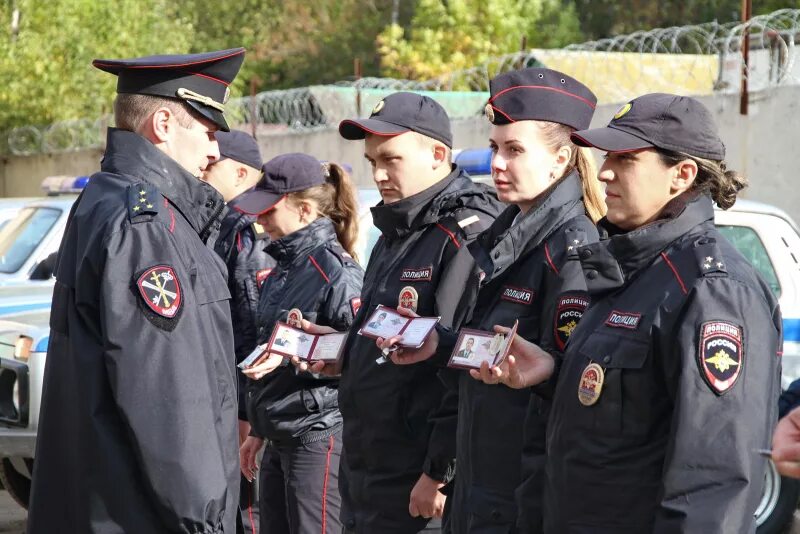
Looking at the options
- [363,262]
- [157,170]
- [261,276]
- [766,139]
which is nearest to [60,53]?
[766,139]

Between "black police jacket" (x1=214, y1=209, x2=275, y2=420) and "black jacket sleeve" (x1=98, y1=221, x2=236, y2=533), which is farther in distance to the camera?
"black police jacket" (x1=214, y1=209, x2=275, y2=420)

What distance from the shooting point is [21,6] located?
90.4 ft

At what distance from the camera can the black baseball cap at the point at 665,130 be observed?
10.1ft

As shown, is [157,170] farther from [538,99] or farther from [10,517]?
[10,517]

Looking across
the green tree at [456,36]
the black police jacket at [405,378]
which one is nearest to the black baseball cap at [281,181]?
the black police jacket at [405,378]

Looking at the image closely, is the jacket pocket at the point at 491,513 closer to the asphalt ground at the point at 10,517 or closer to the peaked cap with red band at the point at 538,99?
the peaked cap with red band at the point at 538,99

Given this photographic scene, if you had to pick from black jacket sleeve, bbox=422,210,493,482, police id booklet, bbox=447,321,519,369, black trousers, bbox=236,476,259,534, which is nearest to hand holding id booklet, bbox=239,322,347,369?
black jacket sleeve, bbox=422,210,493,482

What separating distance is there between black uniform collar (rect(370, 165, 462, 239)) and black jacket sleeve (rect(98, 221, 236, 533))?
1.21 metres

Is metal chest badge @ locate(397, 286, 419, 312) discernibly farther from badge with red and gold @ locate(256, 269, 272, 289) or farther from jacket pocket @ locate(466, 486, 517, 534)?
badge with red and gold @ locate(256, 269, 272, 289)

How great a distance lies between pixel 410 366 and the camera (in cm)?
406

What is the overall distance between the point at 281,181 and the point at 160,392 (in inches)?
97.0

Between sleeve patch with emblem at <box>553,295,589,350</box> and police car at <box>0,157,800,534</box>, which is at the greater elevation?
sleeve patch with emblem at <box>553,295,589,350</box>

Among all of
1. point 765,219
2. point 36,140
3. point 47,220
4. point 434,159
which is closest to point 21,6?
point 36,140

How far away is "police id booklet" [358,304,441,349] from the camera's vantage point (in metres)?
3.65
